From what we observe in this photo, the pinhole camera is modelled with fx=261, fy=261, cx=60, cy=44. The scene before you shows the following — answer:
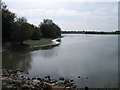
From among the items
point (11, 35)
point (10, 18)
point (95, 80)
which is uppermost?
point (10, 18)

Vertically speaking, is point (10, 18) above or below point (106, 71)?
above

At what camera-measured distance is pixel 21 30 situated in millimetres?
55062

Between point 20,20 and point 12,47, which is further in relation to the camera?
point 20,20

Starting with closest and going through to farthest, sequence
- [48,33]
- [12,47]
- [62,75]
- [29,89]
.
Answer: [29,89], [62,75], [12,47], [48,33]

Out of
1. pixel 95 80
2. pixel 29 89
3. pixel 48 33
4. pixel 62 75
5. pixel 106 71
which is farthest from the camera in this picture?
pixel 48 33

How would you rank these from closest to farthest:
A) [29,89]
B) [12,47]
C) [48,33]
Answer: [29,89] < [12,47] < [48,33]

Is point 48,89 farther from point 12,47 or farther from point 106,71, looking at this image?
Answer: point 12,47

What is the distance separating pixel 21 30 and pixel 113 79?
35691 millimetres

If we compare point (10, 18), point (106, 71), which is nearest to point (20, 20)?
point (10, 18)

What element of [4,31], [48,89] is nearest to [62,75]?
[48,89]

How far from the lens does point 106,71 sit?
26766 mm

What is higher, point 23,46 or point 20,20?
point 20,20

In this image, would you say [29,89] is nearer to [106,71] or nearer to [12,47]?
[106,71]

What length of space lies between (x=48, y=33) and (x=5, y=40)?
4524 centimetres
